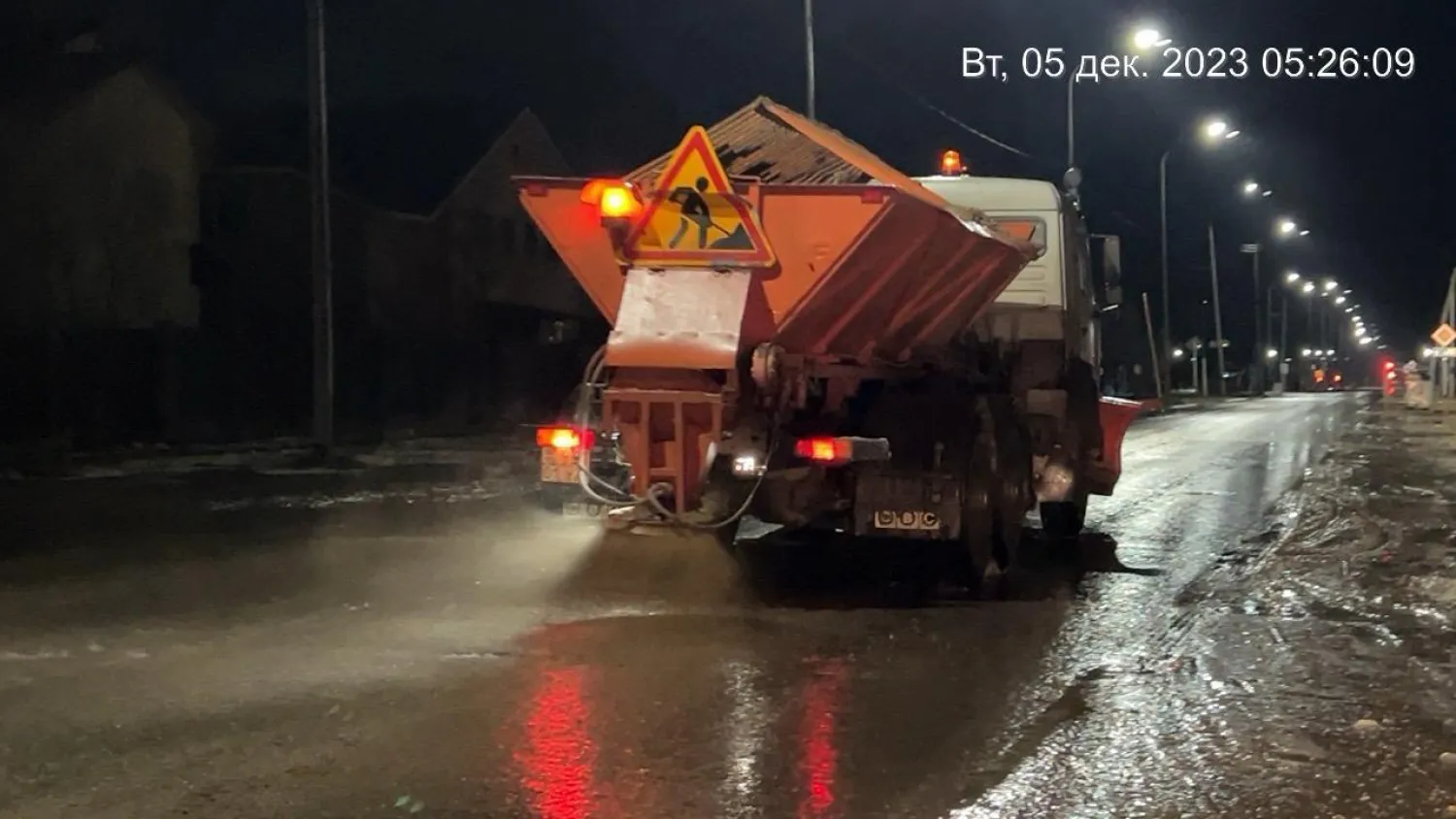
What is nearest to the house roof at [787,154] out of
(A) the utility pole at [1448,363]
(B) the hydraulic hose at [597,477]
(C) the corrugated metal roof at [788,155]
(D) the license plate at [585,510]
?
(C) the corrugated metal roof at [788,155]

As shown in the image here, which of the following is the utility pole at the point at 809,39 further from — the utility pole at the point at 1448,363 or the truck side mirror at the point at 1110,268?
the utility pole at the point at 1448,363

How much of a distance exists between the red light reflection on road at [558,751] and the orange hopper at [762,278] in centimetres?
202

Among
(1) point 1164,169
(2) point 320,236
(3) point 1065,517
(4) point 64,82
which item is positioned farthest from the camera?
→ (1) point 1164,169

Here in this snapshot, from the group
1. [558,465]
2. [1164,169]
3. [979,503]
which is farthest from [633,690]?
[1164,169]

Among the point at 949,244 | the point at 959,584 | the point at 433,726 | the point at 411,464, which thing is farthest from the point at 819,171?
the point at 411,464

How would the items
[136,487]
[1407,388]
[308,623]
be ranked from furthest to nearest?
[1407,388] < [136,487] < [308,623]

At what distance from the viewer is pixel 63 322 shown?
30578 millimetres

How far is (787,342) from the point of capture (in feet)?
31.3

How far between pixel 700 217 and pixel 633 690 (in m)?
3.19

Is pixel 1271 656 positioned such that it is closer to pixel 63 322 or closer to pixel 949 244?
pixel 949 244

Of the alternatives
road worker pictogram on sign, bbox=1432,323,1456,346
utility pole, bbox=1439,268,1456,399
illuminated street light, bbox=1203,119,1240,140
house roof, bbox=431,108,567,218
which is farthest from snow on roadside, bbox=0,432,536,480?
utility pole, bbox=1439,268,1456,399

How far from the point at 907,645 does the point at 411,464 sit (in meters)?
14.2

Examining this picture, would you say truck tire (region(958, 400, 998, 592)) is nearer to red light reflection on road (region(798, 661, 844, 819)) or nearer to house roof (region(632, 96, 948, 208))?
house roof (region(632, 96, 948, 208))

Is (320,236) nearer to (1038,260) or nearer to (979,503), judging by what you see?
(1038,260)
